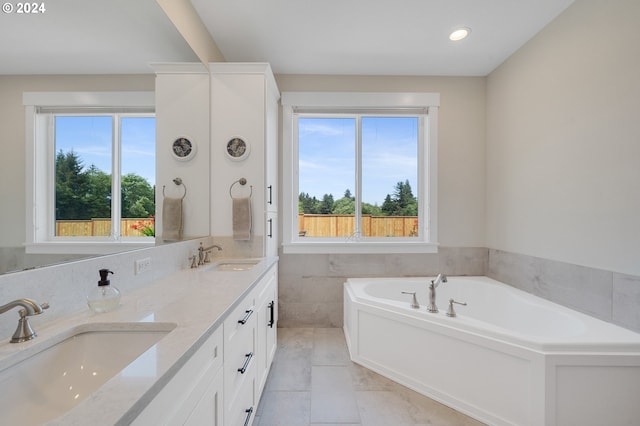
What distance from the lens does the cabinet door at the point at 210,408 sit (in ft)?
2.66

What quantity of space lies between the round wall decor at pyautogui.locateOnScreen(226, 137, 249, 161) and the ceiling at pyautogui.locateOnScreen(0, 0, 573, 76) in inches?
25.7

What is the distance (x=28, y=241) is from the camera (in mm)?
908

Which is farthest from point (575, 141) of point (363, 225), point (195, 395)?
point (195, 395)

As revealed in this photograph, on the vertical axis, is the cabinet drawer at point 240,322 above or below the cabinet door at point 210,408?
above

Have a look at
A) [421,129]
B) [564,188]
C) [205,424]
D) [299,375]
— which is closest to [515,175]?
[564,188]

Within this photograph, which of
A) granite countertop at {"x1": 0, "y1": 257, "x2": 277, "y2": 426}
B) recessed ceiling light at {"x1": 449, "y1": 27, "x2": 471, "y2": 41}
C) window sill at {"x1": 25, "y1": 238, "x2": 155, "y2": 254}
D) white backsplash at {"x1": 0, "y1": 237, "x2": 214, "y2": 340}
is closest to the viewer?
granite countertop at {"x1": 0, "y1": 257, "x2": 277, "y2": 426}

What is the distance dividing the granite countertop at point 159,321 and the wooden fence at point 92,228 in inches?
12.0

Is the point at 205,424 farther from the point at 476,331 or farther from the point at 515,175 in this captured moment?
the point at 515,175

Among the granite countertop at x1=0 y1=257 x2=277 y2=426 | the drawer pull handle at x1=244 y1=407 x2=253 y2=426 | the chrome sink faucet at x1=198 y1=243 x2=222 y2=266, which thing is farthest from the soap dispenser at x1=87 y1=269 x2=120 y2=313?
the chrome sink faucet at x1=198 y1=243 x2=222 y2=266

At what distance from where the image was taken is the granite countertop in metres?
0.51

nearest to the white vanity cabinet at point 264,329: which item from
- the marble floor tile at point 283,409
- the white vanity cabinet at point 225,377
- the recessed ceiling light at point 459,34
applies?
the white vanity cabinet at point 225,377

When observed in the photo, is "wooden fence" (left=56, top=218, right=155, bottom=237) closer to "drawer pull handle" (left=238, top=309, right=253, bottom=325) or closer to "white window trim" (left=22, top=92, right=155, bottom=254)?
"white window trim" (left=22, top=92, right=155, bottom=254)

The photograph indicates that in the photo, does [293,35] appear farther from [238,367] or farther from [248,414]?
[248,414]

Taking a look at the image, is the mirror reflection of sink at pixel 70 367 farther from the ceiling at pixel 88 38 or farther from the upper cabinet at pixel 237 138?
the upper cabinet at pixel 237 138
